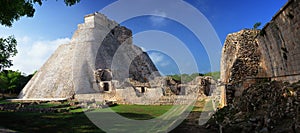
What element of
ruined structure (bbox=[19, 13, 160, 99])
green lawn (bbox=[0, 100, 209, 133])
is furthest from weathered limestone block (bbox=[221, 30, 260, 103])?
ruined structure (bbox=[19, 13, 160, 99])

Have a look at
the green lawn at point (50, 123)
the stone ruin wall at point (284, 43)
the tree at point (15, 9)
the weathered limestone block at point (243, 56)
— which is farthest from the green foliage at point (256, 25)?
the tree at point (15, 9)

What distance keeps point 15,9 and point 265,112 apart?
9.65 metres

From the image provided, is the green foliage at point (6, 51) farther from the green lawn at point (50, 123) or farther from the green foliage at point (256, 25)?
the green foliage at point (256, 25)

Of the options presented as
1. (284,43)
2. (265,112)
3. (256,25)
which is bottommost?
(265,112)

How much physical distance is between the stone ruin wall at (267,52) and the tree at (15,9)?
8014 millimetres

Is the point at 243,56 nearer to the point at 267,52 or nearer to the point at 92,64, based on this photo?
the point at 267,52

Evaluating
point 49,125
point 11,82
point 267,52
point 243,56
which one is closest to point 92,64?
point 11,82

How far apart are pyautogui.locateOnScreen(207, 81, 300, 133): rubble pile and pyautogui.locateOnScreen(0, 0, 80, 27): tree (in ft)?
26.0

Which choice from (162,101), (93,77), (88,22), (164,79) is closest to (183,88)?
(164,79)

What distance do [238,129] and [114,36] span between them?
4257 centimetres

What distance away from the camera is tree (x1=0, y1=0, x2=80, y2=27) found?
7.36 metres

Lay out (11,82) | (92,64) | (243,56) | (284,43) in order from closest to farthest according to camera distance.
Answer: (284,43), (243,56), (92,64), (11,82)

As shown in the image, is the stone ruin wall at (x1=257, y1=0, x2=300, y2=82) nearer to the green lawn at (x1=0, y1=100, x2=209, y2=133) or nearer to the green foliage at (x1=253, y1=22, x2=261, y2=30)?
the green foliage at (x1=253, y1=22, x2=261, y2=30)

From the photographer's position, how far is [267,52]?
26.8ft
